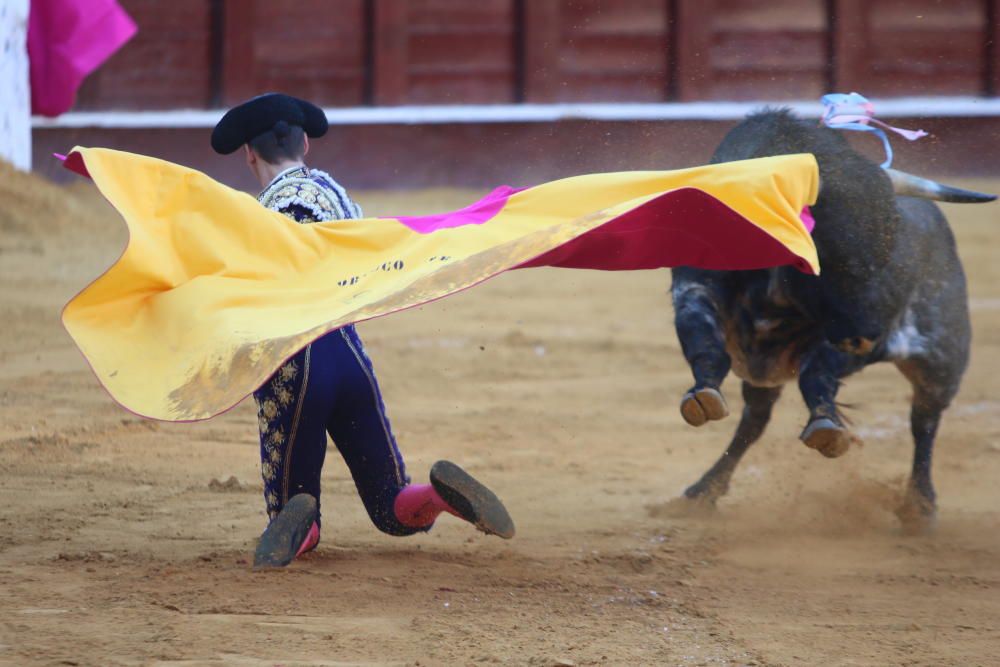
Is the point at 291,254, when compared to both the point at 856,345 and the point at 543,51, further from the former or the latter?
the point at 543,51

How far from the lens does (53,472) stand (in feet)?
12.4

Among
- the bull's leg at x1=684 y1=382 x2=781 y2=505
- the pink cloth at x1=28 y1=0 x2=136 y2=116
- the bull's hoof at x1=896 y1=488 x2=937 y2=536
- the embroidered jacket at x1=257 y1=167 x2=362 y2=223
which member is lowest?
the bull's hoof at x1=896 y1=488 x2=937 y2=536

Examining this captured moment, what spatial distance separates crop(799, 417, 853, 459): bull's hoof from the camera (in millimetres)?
3107

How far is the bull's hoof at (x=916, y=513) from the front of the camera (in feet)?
12.1

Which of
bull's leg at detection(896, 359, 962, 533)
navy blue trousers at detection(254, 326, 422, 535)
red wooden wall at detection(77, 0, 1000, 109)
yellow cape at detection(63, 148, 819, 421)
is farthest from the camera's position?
red wooden wall at detection(77, 0, 1000, 109)

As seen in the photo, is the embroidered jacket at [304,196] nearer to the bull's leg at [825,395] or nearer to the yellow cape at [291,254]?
the yellow cape at [291,254]

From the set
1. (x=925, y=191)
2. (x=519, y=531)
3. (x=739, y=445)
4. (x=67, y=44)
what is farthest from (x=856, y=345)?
(x=67, y=44)

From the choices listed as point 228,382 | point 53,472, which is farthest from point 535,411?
point 228,382

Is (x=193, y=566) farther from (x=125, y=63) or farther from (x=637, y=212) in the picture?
(x=125, y=63)

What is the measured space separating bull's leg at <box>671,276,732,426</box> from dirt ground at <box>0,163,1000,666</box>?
391mm

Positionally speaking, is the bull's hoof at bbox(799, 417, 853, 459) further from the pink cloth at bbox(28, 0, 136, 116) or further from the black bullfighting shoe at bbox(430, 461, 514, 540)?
the pink cloth at bbox(28, 0, 136, 116)

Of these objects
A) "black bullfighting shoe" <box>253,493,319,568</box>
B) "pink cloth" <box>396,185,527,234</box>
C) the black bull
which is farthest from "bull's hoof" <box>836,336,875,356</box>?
"black bullfighting shoe" <box>253,493,319,568</box>

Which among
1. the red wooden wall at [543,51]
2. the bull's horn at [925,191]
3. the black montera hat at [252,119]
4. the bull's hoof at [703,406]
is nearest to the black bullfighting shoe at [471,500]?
the bull's hoof at [703,406]

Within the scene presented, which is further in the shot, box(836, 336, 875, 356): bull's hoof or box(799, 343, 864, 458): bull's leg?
box(836, 336, 875, 356): bull's hoof
